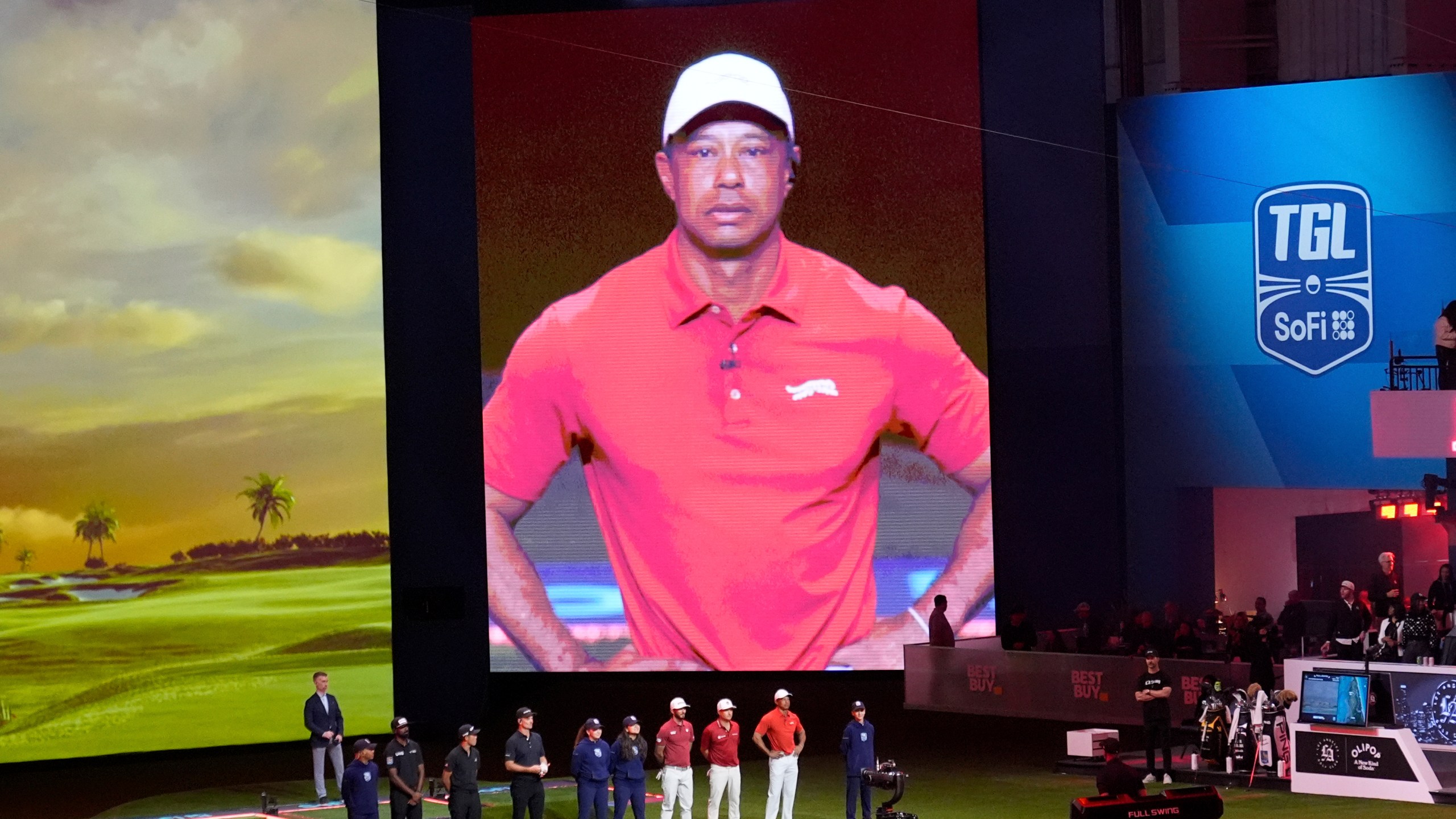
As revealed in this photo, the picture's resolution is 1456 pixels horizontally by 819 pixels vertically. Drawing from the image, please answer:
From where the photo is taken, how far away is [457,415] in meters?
26.9

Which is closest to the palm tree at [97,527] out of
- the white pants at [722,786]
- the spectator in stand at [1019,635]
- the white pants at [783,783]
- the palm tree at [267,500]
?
the palm tree at [267,500]

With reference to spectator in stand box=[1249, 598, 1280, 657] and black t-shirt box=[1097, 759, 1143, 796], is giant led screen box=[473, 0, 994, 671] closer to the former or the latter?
spectator in stand box=[1249, 598, 1280, 657]

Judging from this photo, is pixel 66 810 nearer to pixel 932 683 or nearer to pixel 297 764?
pixel 297 764

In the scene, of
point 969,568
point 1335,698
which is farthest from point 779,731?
point 969,568

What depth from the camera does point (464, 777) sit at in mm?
18266

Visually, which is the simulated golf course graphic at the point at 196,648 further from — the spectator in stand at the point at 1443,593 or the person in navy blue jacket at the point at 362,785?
the spectator in stand at the point at 1443,593

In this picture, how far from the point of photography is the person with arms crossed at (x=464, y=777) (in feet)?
59.9

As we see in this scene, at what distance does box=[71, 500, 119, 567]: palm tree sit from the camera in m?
25.6

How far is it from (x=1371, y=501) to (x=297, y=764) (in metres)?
16.8

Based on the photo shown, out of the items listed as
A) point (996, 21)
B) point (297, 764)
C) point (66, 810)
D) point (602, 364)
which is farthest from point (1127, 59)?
point (66, 810)

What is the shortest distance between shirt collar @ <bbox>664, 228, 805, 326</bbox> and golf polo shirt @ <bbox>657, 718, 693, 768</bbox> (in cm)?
854

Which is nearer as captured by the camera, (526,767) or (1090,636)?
(526,767)

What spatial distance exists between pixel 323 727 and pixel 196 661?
5.80 meters

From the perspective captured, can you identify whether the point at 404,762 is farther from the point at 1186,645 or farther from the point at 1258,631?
the point at 1258,631
